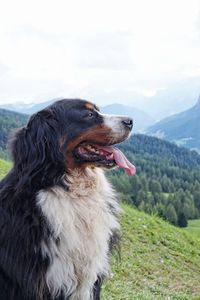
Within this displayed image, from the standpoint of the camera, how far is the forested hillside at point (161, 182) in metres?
46.9

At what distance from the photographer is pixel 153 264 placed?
9.88 metres

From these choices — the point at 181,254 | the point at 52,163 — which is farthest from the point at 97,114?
the point at 181,254

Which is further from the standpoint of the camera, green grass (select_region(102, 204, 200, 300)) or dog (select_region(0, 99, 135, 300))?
green grass (select_region(102, 204, 200, 300))

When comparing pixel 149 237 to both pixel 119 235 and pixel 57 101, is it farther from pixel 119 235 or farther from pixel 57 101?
pixel 57 101

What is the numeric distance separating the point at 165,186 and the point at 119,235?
272ft

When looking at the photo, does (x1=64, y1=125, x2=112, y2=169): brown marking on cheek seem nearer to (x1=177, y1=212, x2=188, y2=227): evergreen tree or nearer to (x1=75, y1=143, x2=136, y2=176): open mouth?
(x1=75, y1=143, x2=136, y2=176): open mouth

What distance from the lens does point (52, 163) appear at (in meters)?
4.49

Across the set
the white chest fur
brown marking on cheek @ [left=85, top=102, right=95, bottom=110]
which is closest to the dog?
the white chest fur

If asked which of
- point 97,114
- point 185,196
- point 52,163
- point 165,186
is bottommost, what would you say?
point 165,186

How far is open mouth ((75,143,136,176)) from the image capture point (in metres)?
4.70

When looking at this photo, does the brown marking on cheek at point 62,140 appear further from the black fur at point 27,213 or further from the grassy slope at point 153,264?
the grassy slope at point 153,264

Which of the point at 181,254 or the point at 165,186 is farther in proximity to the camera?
the point at 165,186

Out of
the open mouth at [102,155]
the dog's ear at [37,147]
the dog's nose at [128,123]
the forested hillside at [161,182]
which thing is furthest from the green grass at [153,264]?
the dog's ear at [37,147]

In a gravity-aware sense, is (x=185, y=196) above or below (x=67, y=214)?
below
